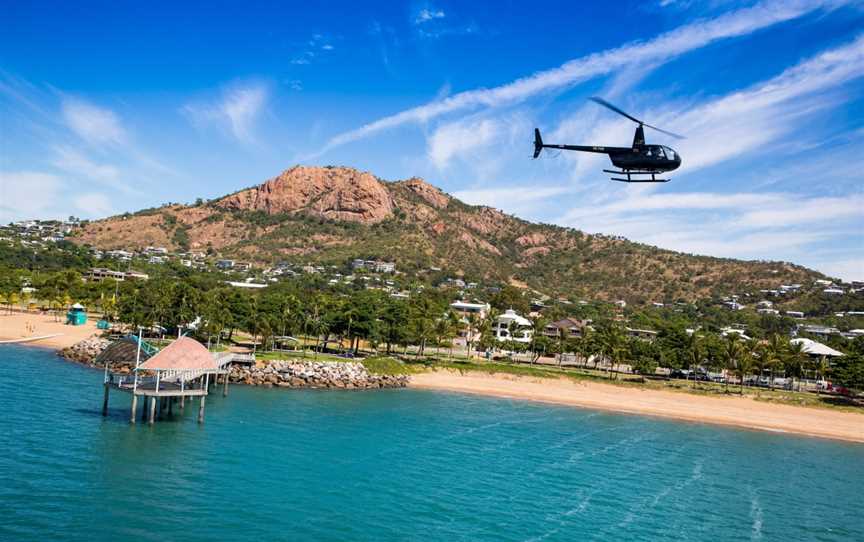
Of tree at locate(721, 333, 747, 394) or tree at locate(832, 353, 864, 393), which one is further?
tree at locate(721, 333, 747, 394)

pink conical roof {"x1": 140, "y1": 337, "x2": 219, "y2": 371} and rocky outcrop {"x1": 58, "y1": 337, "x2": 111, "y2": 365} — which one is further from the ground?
pink conical roof {"x1": 140, "y1": 337, "x2": 219, "y2": 371}

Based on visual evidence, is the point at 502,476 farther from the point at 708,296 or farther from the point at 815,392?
the point at 708,296

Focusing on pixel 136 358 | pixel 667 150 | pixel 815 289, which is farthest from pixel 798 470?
pixel 815 289

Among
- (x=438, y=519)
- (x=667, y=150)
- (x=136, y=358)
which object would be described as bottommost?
(x=438, y=519)

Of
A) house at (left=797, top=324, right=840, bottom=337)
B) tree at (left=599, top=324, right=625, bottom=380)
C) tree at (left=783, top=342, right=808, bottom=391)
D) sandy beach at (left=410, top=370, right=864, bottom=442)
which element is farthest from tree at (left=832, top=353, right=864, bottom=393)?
house at (left=797, top=324, right=840, bottom=337)

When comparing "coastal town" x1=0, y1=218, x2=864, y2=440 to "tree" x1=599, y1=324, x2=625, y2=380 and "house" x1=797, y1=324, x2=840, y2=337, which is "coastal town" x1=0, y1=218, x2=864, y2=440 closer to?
"tree" x1=599, y1=324, x2=625, y2=380

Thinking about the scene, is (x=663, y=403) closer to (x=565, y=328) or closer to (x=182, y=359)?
(x=565, y=328)
